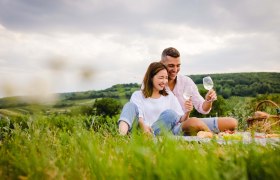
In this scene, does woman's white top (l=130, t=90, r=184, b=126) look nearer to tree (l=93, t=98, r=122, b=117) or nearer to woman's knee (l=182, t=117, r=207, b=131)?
woman's knee (l=182, t=117, r=207, b=131)

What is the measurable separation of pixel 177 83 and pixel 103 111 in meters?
6.29

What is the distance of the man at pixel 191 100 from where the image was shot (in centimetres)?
547

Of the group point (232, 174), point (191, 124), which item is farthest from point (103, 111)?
point (232, 174)

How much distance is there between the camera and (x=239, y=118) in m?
9.52

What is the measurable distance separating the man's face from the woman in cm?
33

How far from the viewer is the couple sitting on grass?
546 centimetres

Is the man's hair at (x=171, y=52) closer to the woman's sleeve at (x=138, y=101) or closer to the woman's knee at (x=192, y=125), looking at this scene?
the woman's sleeve at (x=138, y=101)

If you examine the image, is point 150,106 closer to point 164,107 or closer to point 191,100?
point 164,107

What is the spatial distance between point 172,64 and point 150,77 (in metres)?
0.57

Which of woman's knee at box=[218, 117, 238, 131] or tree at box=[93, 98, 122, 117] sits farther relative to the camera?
tree at box=[93, 98, 122, 117]

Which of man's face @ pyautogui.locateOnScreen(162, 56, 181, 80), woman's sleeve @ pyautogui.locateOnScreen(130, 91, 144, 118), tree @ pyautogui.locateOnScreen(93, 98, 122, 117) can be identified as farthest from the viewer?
tree @ pyautogui.locateOnScreen(93, 98, 122, 117)

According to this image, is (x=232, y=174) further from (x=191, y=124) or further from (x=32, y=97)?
(x=191, y=124)

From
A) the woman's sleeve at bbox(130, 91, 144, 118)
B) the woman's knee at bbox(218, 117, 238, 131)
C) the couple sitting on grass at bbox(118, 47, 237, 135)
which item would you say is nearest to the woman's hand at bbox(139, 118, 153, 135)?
the couple sitting on grass at bbox(118, 47, 237, 135)

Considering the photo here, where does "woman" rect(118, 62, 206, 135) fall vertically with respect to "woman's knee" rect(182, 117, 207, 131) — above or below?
above
